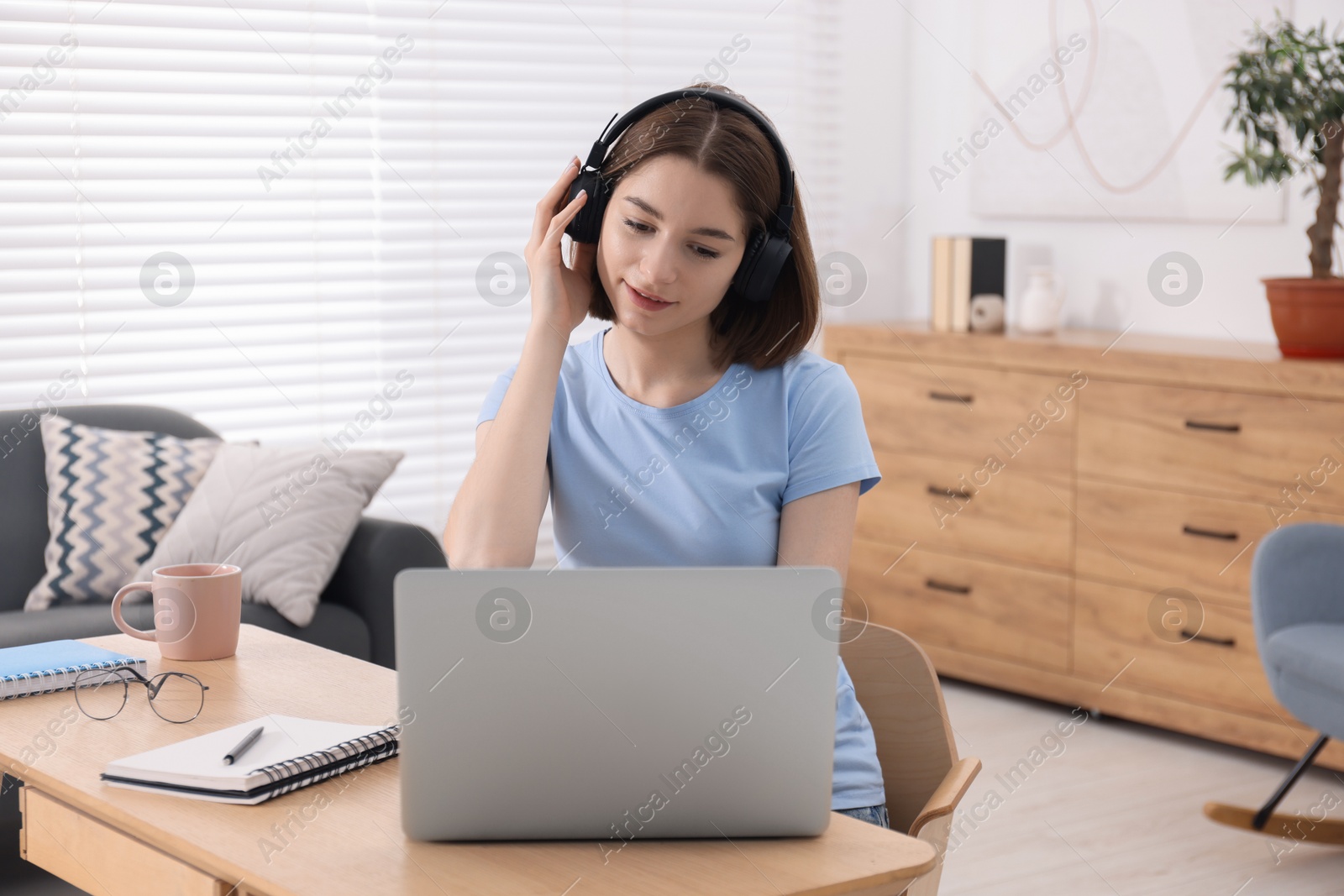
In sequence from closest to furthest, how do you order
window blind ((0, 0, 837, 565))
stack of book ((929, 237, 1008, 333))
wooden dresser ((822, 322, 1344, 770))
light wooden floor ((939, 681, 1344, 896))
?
light wooden floor ((939, 681, 1344, 896)) → wooden dresser ((822, 322, 1344, 770)) → window blind ((0, 0, 837, 565)) → stack of book ((929, 237, 1008, 333))

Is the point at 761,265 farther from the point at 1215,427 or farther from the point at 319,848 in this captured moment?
the point at 1215,427

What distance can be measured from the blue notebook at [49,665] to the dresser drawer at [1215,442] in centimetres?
253

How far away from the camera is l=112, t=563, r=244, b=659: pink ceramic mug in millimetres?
1693

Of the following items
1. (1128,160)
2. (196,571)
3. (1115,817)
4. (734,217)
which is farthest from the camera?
(1128,160)

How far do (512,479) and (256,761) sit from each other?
44 centimetres

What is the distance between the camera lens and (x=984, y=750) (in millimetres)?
3377

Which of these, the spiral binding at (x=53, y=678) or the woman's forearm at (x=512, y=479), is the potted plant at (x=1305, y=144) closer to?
the woman's forearm at (x=512, y=479)

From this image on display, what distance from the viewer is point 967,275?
3.98 metres

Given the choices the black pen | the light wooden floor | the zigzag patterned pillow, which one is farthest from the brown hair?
the zigzag patterned pillow

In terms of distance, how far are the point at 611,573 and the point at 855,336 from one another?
306cm

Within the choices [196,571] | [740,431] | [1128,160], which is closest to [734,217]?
[740,431]

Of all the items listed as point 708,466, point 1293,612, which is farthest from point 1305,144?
point 708,466

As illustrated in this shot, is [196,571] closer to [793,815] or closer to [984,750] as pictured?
[793,815]

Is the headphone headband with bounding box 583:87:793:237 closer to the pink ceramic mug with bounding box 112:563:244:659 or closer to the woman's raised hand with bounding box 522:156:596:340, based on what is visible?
the woman's raised hand with bounding box 522:156:596:340
